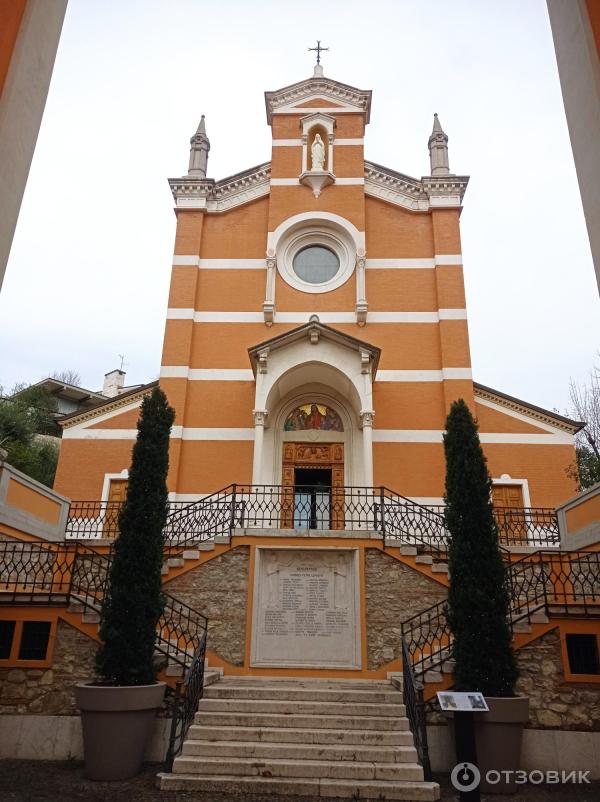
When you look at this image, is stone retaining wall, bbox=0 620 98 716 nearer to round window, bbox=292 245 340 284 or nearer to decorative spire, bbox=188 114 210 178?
round window, bbox=292 245 340 284

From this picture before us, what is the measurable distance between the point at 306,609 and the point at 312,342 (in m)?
6.93

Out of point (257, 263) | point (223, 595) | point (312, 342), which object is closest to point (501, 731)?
point (223, 595)

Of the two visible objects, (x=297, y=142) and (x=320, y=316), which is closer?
(x=320, y=316)

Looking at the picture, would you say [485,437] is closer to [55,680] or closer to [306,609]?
[306,609]

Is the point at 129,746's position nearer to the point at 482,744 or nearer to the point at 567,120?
the point at 482,744

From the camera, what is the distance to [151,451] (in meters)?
8.91

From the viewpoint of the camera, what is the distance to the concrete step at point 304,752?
6953 millimetres

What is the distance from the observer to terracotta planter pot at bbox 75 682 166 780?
6.98m

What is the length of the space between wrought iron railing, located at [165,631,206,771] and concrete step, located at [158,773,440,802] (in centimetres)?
36

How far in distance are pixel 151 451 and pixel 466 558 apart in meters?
4.80

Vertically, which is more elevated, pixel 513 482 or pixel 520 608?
pixel 513 482

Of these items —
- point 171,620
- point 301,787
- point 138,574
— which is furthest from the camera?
point 171,620

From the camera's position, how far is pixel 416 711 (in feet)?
24.1

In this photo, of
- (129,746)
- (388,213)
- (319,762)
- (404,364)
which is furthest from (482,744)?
(388,213)
